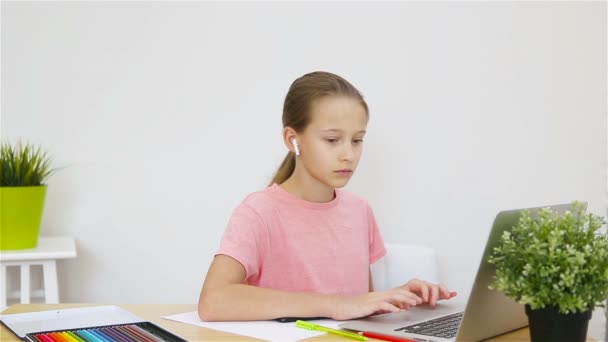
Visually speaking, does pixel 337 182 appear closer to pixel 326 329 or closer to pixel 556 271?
pixel 326 329

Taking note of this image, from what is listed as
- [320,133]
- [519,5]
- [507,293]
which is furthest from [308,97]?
[519,5]

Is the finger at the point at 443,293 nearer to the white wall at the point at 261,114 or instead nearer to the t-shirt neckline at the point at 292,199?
the t-shirt neckline at the point at 292,199

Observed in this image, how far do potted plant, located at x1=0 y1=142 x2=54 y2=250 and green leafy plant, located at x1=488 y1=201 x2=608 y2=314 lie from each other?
1.39 metres

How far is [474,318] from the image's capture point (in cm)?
102

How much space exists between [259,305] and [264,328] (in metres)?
0.07

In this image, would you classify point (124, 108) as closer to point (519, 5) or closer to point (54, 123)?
point (54, 123)

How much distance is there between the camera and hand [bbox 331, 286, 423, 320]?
3.81ft

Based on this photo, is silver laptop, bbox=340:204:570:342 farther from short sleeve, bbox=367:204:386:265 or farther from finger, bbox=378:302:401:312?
short sleeve, bbox=367:204:386:265

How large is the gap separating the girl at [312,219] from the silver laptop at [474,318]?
3.5 inches

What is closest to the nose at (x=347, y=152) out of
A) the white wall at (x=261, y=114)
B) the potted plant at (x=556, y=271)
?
the potted plant at (x=556, y=271)

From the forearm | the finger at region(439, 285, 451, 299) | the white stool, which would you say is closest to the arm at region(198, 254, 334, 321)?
the forearm

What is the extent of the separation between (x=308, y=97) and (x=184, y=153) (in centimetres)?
72

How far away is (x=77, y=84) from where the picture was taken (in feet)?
6.86

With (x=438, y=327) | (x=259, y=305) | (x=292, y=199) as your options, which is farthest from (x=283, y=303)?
(x=292, y=199)
